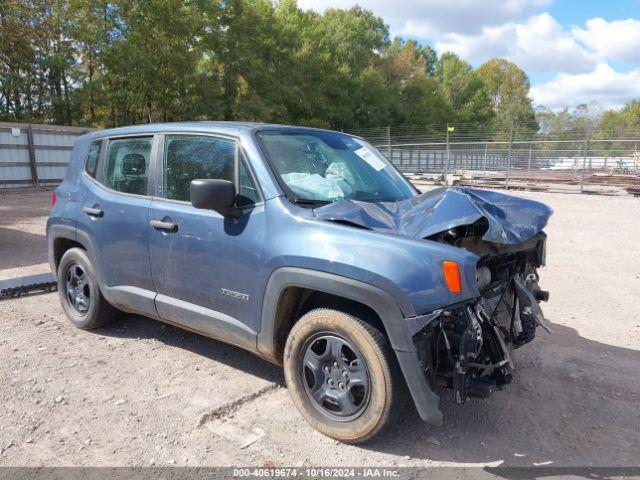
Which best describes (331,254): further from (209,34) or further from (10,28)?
→ (209,34)

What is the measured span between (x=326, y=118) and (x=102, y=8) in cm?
→ 2084

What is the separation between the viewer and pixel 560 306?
19.1 ft

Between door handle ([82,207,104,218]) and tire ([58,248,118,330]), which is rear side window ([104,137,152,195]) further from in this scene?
tire ([58,248,118,330])

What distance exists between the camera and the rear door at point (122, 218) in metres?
4.11

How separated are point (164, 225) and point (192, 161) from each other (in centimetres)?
51

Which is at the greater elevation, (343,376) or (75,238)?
(75,238)

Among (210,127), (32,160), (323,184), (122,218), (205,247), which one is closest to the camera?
(205,247)

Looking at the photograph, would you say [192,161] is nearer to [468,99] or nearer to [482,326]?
[482,326]

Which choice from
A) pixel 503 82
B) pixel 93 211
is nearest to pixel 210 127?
pixel 93 211

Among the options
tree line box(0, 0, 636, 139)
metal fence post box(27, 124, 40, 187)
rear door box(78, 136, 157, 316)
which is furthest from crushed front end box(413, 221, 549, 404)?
tree line box(0, 0, 636, 139)

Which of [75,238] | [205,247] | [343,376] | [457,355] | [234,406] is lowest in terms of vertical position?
[234,406]

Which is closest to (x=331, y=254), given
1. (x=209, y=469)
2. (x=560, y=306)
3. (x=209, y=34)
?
(x=209, y=469)

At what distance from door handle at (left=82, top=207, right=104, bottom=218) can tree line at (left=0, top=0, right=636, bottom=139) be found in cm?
2148

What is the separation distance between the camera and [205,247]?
3607mm
